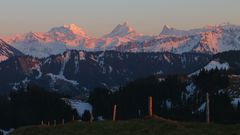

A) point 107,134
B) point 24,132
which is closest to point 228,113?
point 24,132

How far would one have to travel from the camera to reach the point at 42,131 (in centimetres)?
5978

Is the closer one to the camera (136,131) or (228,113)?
(136,131)

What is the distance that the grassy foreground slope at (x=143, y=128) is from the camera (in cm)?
4531

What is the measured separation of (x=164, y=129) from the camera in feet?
156

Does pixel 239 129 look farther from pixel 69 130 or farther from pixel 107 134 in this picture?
pixel 69 130

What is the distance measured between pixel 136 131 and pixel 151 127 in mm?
1568

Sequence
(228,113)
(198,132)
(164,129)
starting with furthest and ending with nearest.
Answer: (228,113) < (164,129) < (198,132)

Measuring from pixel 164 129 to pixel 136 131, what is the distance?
2278 mm

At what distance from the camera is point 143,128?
4931 cm

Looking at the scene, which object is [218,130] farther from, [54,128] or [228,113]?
[228,113]

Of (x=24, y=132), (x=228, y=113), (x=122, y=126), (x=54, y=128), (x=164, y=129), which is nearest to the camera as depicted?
(x=164, y=129)

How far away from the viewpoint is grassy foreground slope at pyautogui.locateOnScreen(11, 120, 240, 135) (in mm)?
45312

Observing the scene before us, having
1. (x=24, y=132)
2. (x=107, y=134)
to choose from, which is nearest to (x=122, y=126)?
(x=107, y=134)

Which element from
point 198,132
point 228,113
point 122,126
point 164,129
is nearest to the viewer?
point 198,132
